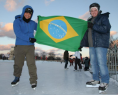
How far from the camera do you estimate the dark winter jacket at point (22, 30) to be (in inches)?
109

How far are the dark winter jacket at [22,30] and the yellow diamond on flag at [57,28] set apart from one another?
0.31m

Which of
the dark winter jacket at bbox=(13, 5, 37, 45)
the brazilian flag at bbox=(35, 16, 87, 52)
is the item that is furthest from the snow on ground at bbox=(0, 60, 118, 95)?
the dark winter jacket at bbox=(13, 5, 37, 45)

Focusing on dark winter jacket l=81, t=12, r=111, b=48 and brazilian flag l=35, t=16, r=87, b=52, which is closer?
dark winter jacket l=81, t=12, r=111, b=48

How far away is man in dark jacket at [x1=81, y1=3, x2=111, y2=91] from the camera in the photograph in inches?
103

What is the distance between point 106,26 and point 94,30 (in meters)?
0.27

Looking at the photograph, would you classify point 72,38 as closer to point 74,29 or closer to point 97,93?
point 74,29

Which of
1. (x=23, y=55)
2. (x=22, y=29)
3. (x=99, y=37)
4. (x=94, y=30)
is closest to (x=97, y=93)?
(x=99, y=37)

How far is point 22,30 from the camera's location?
115 inches

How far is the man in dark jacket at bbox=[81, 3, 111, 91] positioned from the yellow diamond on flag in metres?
0.51

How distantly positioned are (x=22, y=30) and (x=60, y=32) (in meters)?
0.92

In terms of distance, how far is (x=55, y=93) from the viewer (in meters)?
2.43

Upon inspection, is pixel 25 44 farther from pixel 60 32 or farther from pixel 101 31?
pixel 101 31

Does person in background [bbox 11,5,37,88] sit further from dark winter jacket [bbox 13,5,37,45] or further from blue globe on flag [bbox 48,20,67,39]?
blue globe on flag [bbox 48,20,67,39]

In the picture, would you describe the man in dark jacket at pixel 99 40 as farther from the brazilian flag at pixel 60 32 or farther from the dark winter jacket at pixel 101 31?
the brazilian flag at pixel 60 32
